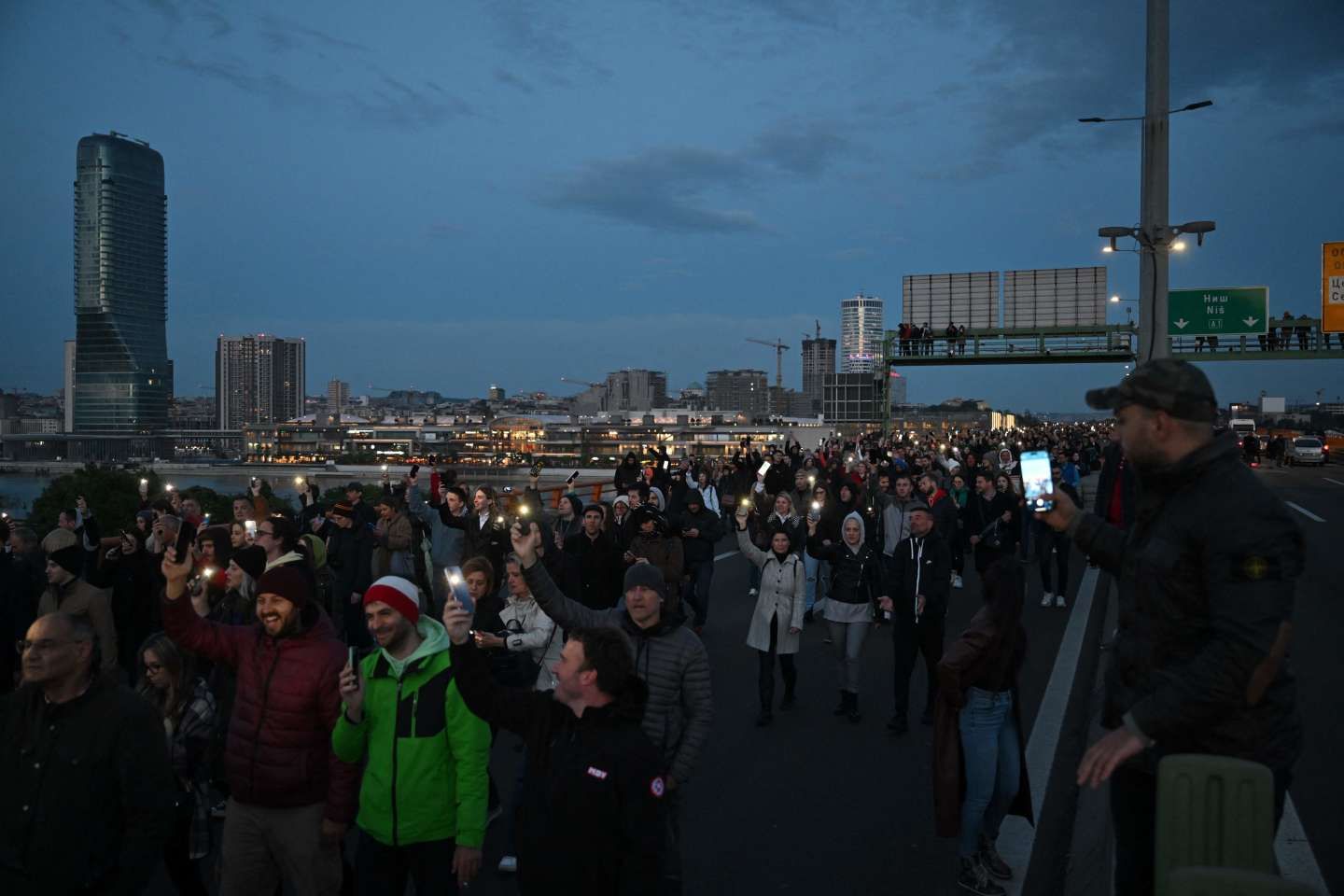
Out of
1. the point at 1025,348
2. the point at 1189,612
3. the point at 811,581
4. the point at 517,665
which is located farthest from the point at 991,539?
the point at 1025,348

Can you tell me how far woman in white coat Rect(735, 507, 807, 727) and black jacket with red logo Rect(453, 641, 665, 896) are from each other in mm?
5083

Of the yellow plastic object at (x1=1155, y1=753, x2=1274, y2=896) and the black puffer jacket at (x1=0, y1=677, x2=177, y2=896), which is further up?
the yellow plastic object at (x1=1155, y1=753, x2=1274, y2=896)

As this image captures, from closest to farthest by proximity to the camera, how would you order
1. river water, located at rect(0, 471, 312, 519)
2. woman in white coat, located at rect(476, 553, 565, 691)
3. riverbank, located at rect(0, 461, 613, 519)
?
woman in white coat, located at rect(476, 553, 565, 691) → riverbank, located at rect(0, 461, 613, 519) → river water, located at rect(0, 471, 312, 519)

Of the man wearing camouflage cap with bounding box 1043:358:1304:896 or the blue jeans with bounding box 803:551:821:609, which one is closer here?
the man wearing camouflage cap with bounding box 1043:358:1304:896

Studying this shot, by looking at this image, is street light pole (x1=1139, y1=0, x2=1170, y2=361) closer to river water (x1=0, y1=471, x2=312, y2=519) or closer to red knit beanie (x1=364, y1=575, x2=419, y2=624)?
red knit beanie (x1=364, y1=575, x2=419, y2=624)

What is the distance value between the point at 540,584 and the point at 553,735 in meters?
1.36

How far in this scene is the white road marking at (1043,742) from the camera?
18.0 feet

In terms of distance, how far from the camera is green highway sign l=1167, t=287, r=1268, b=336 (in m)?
26.6

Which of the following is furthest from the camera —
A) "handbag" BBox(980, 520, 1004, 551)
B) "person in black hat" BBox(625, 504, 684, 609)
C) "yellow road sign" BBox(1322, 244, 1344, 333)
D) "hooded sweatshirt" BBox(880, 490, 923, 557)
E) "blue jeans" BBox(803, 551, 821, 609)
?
"yellow road sign" BBox(1322, 244, 1344, 333)

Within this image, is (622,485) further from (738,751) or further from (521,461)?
(521,461)

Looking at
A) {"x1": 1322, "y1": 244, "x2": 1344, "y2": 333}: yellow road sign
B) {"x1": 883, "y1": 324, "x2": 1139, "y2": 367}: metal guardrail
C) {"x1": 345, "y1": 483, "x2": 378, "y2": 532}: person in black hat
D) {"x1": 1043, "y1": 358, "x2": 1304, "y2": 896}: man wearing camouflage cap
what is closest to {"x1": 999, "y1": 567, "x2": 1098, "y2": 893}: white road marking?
{"x1": 1043, "y1": 358, "x2": 1304, "y2": 896}: man wearing camouflage cap

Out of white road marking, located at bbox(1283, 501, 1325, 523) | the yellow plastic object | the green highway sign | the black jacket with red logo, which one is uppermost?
the green highway sign

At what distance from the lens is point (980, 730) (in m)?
5.16

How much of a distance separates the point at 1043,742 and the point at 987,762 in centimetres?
248
